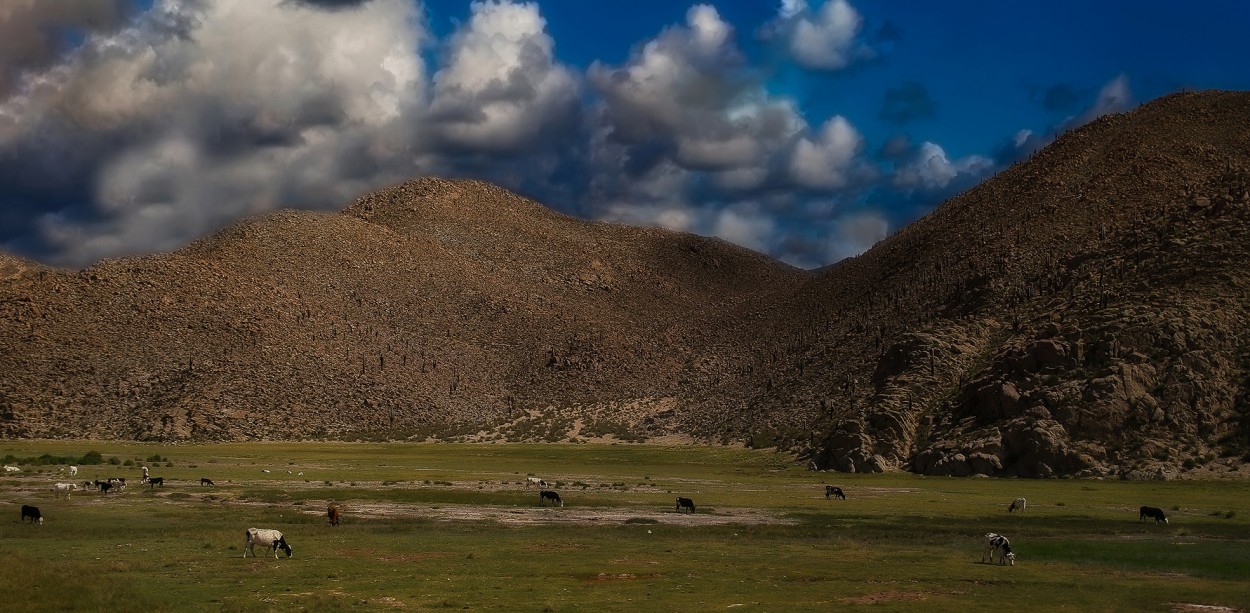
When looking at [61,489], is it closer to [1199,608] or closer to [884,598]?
[884,598]

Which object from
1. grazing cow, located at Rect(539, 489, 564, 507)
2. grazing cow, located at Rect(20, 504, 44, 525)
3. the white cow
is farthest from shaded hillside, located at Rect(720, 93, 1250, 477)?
grazing cow, located at Rect(20, 504, 44, 525)

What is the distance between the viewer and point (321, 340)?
138375 millimetres

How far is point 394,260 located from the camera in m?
166

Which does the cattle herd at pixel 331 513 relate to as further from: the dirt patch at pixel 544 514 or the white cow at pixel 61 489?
the dirt patch at pixel 544 514

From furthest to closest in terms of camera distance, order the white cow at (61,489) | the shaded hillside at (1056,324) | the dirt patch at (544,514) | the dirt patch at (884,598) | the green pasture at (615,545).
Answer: the shaded hillside at (1056,324), the white cow at (61,489), the dirt patch at (544,514), the green pasture at (615,545), the dirt patch at (884,598)

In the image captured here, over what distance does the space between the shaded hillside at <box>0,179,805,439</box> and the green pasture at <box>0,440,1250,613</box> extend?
51872 millimetres

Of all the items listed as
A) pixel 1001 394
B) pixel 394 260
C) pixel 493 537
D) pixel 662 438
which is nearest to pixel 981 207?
pixel 662 438

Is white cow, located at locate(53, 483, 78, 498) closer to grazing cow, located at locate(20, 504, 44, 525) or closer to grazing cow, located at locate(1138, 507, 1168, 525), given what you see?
grazing cow, located at locate(20, 504, 44, 525)

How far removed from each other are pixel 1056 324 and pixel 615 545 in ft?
193

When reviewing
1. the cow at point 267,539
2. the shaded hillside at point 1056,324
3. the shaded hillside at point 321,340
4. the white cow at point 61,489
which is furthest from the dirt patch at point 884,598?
the shaded hillside at point 321,340

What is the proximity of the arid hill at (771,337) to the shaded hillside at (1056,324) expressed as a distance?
0.24m

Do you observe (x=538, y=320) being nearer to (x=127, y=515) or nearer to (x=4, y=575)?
(x=127, y=515)

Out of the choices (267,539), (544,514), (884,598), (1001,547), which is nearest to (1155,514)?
(1001,547)

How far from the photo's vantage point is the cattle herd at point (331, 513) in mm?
32812
